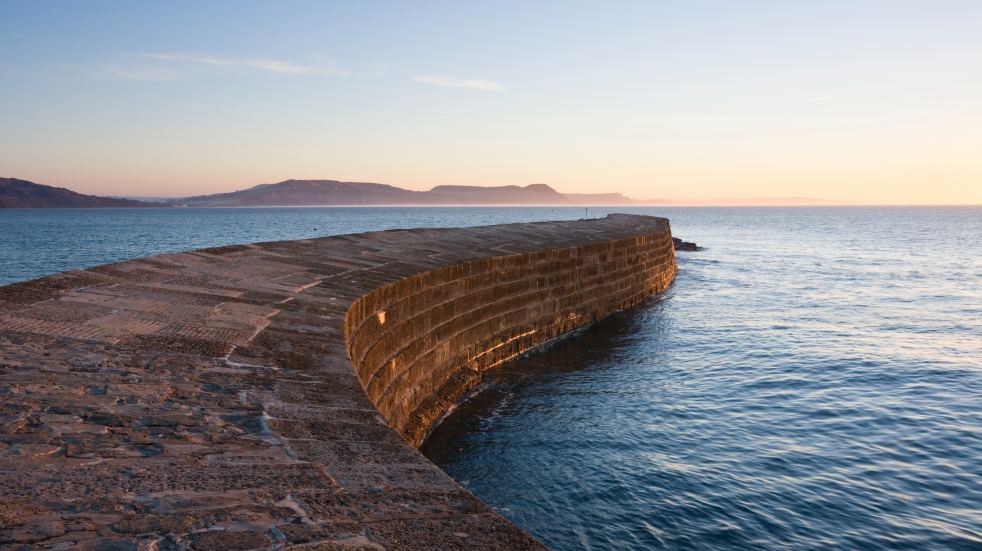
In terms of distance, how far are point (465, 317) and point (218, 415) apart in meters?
9.23

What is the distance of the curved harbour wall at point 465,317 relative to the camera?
28.3 ft

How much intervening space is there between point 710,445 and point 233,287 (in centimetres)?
642

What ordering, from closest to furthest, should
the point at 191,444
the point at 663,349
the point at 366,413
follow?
the point at 191,444
the point at 366,413
the point at 663,349

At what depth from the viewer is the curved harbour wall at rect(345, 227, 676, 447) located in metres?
8.62

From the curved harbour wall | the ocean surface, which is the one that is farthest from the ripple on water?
the curved harbour wall

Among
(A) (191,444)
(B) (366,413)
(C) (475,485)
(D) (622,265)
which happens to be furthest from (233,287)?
(D) (622,265)

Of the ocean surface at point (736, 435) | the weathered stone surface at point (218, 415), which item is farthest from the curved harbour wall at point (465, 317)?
the ocean surface at point (736, 435)

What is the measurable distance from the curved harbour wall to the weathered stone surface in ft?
0.26

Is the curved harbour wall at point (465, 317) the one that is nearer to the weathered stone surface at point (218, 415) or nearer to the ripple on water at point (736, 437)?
the weathered stone surface at point (218, 415)

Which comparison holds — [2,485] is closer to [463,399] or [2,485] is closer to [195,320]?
[195,320]

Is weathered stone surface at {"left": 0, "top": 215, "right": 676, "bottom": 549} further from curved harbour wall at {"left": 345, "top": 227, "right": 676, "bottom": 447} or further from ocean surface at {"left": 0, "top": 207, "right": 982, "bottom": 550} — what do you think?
ocean surface at {"left": 0, "top": 207, "right": 982, "bottom": 550}

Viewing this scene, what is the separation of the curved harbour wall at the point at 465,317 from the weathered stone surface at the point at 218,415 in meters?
0.08

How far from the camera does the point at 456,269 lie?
12305 mm

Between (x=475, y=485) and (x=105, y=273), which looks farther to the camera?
(x=475, y=485)
